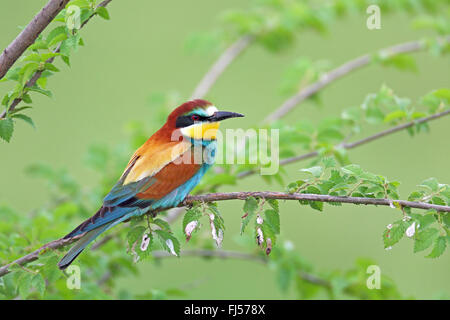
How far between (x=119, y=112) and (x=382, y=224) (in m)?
3.11

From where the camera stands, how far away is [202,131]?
2.40 metres

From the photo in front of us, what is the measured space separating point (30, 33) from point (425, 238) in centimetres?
117

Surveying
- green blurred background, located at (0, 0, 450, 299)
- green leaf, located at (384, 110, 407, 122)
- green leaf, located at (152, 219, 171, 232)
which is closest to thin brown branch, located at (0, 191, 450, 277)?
green leaf, located at (152, 219, 171, 232)

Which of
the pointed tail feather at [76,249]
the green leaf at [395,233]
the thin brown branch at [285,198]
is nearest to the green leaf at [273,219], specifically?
the thin brown branch at [285,198]

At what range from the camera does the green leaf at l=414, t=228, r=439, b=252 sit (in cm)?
166

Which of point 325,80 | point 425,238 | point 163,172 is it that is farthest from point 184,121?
point 325,80

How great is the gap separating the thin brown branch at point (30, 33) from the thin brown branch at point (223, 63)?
1682 millimetres

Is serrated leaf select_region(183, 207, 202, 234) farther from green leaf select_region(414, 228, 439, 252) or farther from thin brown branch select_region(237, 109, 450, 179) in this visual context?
thin brown branch select_region(237, 109, 450, 179)

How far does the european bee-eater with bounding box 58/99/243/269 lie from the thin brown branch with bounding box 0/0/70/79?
20.8 inches

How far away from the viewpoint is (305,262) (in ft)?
9.24

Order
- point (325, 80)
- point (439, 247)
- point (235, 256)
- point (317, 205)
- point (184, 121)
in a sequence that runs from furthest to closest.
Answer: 1. point (325, 80)
2. point (235, 256)
3. point (184, 121)
4. point (317, 205)
5. point (439, 247)

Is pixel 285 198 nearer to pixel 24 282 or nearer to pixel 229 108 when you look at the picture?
pixel 24 282

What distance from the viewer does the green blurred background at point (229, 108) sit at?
215 inches

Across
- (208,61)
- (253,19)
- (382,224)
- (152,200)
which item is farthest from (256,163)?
(208,61)
